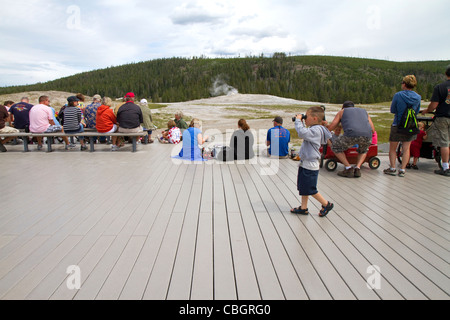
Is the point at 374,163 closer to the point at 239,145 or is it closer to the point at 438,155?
the point at 438,155

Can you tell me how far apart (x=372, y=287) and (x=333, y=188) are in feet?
10.1

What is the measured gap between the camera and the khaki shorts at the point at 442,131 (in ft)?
20.6

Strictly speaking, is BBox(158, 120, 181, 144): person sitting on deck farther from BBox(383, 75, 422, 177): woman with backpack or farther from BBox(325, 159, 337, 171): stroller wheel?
BBox(383, 75, 422, 177): woman with backpack

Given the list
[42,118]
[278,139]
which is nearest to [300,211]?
[278,139]

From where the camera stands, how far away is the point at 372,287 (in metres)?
2.64

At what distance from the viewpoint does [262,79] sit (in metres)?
Result: 135

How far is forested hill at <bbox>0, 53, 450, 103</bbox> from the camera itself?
342 feet

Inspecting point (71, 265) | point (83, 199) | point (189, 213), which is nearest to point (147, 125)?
point (83, 199)

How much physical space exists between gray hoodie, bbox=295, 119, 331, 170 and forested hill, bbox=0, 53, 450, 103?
9560 cm

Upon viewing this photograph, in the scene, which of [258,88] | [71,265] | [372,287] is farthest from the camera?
[258,88]

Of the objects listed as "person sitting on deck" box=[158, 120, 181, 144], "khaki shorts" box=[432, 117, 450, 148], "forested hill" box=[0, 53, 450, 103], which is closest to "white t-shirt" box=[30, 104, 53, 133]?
"person sitting on deck" box=[158, 120, 181, 144]

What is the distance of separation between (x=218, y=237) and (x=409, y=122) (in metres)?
4.62

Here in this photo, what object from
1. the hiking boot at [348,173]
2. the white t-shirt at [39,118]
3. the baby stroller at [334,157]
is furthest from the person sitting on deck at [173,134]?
the hiking boot at [348,173]
